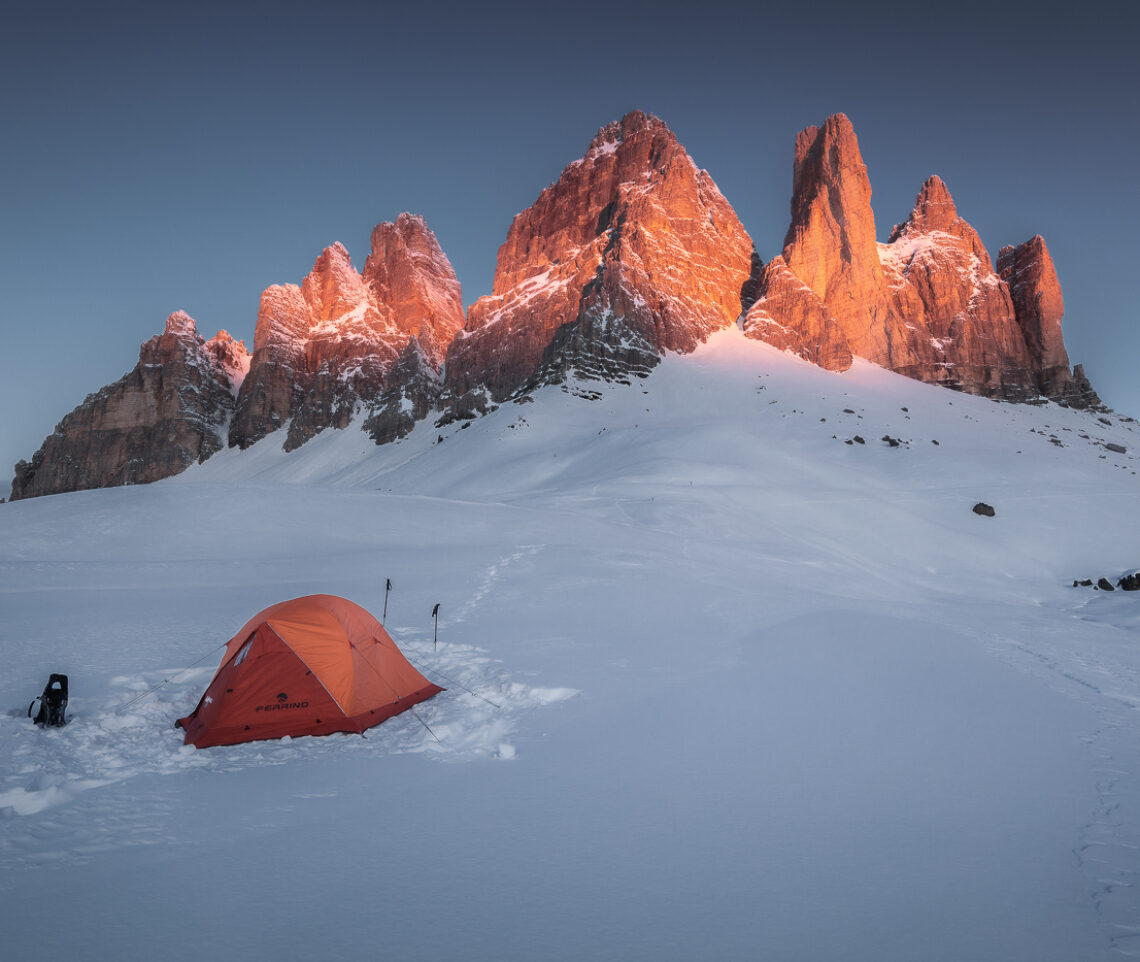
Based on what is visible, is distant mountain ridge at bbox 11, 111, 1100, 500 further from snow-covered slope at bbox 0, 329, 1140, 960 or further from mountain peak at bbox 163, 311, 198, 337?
snow-covered slope at bbox 0, 329, 1140, 960

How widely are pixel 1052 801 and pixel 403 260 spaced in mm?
155879

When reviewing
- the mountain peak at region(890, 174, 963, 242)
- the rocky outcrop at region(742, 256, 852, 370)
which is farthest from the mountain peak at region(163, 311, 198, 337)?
the mountain peak at region(890, 174, 963, 242)

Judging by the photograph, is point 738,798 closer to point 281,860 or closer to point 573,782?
point 573,782

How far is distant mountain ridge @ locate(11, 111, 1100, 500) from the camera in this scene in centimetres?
9431

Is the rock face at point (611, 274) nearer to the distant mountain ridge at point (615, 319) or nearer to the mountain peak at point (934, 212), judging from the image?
the distant mountain ridge at point (615, 319)

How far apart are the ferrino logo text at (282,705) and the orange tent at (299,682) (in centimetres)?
1

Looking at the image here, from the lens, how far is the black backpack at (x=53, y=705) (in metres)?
6.36

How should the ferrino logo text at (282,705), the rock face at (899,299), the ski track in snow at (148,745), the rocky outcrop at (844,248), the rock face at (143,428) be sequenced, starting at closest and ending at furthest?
the ski track in snow at (148,745), the ferrino logo text at (282,705), the rock face at (899,299), the rocky outcrop at (844,248), the rock face at (143,428)

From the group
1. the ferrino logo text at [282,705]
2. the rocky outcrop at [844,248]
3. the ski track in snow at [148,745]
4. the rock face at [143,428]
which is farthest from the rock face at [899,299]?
the rock face at [143,428]

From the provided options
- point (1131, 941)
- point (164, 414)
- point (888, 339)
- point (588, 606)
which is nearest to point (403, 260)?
point (164, 414)

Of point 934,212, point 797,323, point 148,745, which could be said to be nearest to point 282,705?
point 148,745

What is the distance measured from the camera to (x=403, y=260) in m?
Result: 143

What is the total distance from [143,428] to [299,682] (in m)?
146

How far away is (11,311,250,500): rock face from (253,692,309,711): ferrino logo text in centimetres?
13514
